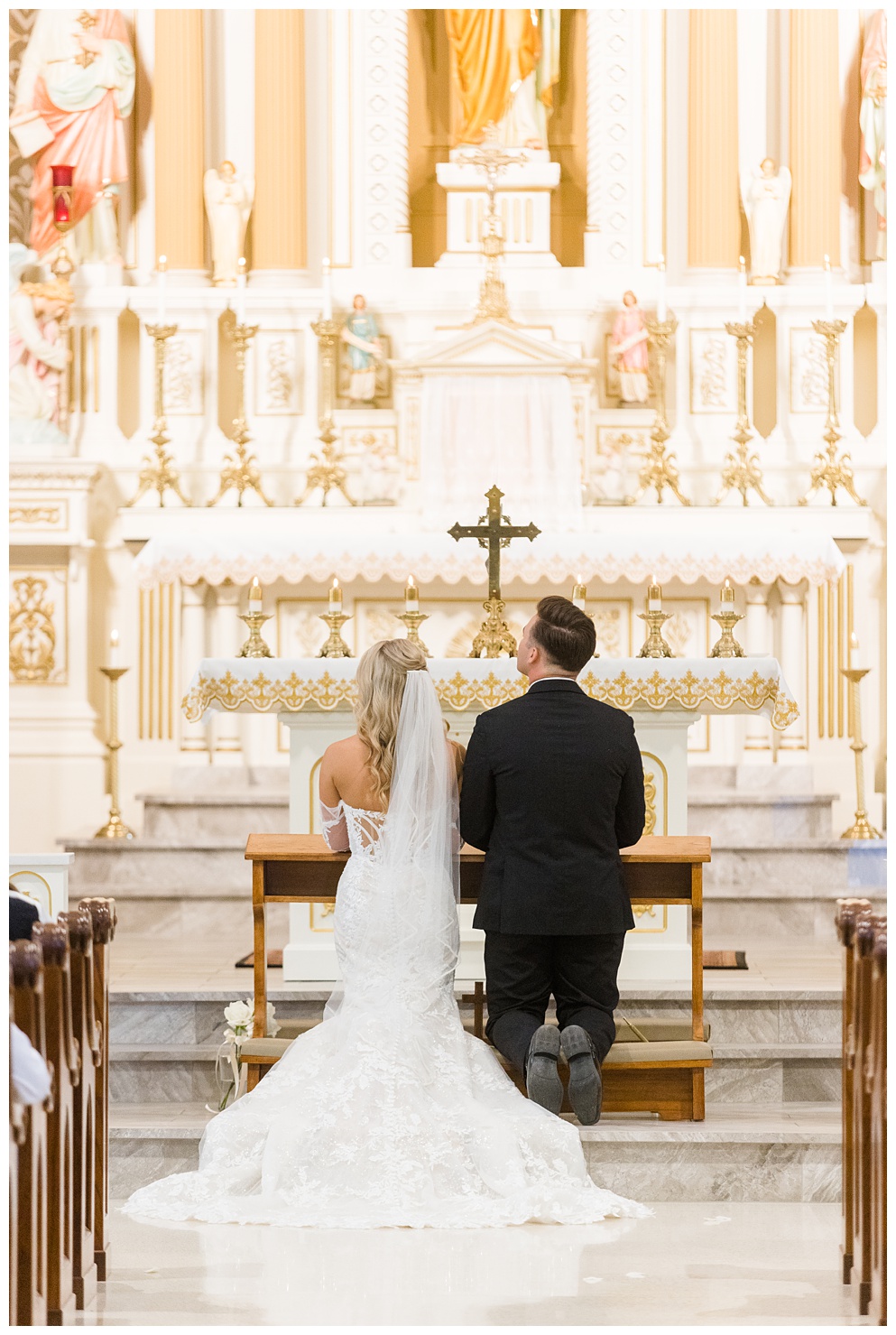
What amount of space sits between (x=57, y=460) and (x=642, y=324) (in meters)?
3.26

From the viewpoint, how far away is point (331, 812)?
499cm

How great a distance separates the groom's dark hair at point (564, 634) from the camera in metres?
4.90

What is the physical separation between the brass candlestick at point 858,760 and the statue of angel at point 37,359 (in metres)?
4.39

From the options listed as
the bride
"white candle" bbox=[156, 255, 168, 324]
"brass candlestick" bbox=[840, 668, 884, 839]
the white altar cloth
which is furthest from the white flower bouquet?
"white candle" bbox=[156, 255, 168, 324]

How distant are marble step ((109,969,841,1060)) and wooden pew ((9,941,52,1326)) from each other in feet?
7.75

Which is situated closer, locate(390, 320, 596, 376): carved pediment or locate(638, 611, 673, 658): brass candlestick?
locate(638, 611, 673, 658): brass candlestick

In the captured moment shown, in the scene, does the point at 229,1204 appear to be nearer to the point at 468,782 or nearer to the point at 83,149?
the point at 468,782

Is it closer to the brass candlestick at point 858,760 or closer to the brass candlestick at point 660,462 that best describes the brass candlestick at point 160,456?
the brass candlestick at point 660,462

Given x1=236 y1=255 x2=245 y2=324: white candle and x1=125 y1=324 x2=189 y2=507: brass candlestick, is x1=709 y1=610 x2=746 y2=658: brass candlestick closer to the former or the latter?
x1=125 y1=324 x2=189 y2=507: brass candlestick

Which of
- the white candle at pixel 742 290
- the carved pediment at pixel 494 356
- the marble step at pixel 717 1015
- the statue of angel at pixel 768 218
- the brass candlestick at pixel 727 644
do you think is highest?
the statue of angel at pixel 768 218

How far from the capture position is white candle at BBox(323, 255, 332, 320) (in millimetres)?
9586

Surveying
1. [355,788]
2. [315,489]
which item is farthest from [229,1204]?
[315,489]

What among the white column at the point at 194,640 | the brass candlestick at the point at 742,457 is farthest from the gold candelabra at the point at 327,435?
the brass candlestick at the point at 742,457

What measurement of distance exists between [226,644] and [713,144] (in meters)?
4.01
